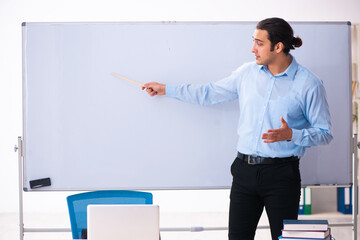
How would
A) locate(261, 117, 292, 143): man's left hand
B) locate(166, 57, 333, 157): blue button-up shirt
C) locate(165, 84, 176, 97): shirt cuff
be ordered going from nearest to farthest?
locate(261, 117, 292, 143): man's left hand < locate(166, 57, 333, 157): blue button-up shirt < locate(165, 84, 176, 97): shirt cuff

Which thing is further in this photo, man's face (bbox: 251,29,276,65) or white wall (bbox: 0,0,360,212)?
white wall (bbox: 0,0,360,212)

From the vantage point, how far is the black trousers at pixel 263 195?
9.00 ft

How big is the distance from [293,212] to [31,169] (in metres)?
1.70

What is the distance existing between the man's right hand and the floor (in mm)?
2012

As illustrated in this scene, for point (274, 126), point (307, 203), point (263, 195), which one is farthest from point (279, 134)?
point (307, 203)

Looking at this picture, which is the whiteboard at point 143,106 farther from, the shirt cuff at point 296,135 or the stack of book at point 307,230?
the stack of book at point 307,230

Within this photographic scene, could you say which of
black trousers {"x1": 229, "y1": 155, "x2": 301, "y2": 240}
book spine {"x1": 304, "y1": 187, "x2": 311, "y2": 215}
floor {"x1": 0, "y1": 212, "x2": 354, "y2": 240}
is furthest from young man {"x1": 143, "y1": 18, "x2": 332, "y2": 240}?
book spine {"x1": 304, "y1": 187, "x2": 311, "y2": 215}

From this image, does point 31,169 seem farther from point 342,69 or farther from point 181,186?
point 342,69

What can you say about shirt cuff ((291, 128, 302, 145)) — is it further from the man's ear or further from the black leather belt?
the man's ear

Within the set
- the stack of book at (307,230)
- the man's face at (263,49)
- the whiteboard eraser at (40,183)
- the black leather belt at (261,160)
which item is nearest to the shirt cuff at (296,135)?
the black leather belt at (261,160)

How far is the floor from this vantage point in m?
4.84

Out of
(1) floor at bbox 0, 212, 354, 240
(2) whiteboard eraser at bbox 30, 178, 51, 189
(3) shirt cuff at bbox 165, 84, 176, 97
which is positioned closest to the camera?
(3) shirt cuff at bbox 165, 84, 176, 97

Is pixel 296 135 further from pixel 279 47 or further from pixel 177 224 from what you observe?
pixel 177 224

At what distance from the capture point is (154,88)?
327cm
